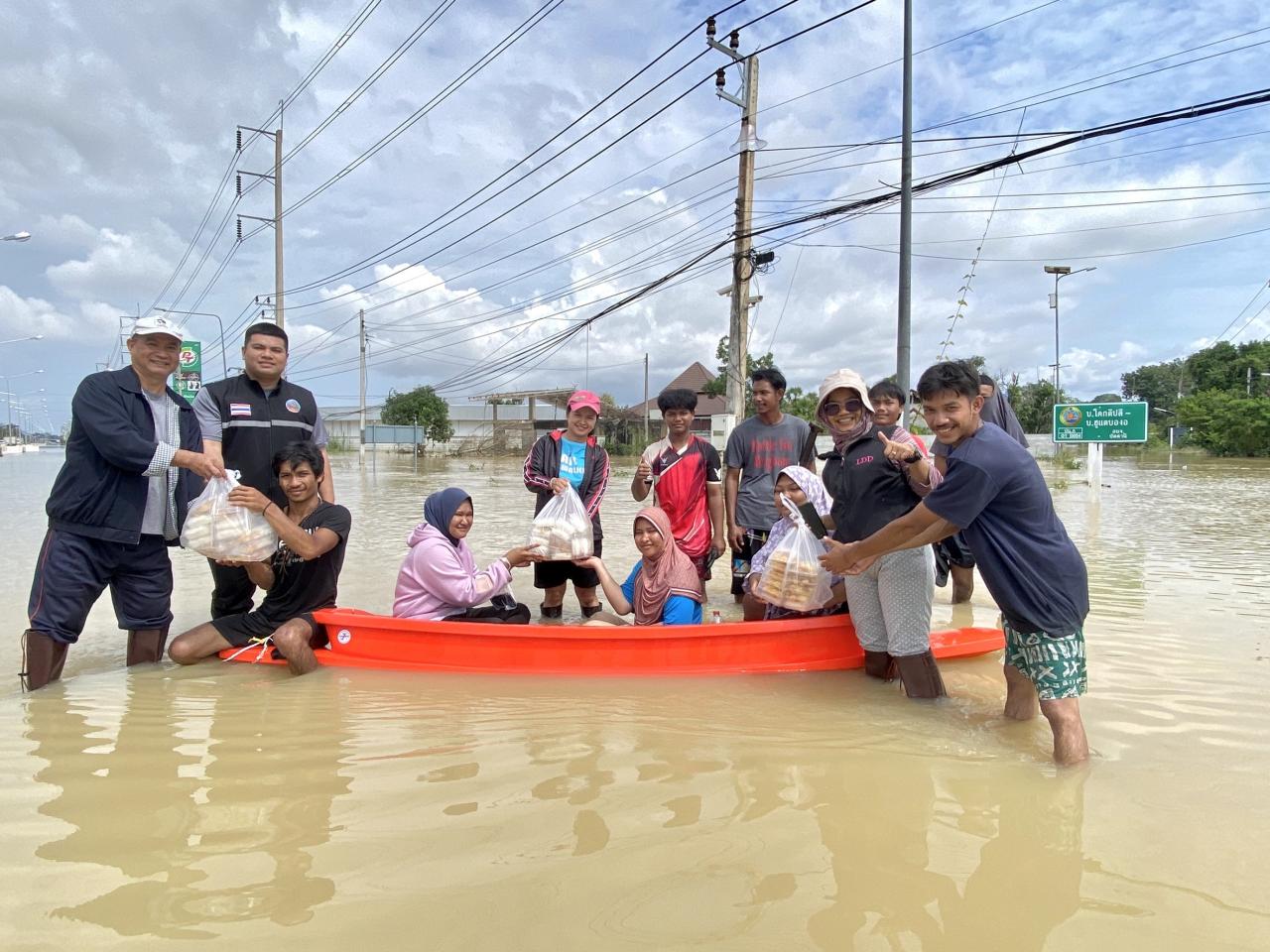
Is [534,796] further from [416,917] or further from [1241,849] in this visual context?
[1241,849]

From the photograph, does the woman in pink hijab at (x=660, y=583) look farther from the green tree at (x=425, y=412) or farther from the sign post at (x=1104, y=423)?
the green tree at (x=425, y=412)

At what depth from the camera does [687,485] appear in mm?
5125

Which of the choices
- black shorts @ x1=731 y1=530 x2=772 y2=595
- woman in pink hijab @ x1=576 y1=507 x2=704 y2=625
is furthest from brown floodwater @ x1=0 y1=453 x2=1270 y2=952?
black shorts @ x1=731 y1=530 x2=772 y2=595

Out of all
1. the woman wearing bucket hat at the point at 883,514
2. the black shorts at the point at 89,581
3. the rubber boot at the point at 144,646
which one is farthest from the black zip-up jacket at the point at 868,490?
the rubber boot at the point at 144,646

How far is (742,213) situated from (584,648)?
8296 millimetres

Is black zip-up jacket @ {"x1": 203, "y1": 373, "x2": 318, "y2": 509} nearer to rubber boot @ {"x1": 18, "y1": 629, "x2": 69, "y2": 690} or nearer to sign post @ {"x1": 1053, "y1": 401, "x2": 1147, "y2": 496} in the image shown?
rubber boot @ {"x1": 18, "y1": 629, "x2": 69, "y2": 690}

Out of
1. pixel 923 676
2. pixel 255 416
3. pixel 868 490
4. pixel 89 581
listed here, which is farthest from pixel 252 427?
pixel 923 676

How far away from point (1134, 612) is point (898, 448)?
353 centimetres

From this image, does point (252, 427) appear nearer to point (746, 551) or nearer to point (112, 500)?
point (112, 500)

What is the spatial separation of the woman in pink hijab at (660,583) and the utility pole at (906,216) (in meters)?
5.47

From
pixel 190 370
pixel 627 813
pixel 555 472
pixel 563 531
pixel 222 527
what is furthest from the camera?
pixel 190 370

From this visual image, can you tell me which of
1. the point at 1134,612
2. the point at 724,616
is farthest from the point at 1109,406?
the point at 724,616

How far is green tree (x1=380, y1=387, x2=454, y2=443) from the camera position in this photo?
4122 cm

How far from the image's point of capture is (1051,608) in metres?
2.87
